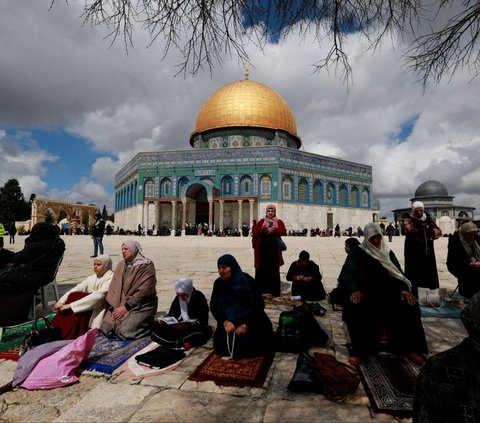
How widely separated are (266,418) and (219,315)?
1.04m

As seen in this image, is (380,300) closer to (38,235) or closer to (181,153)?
(38,235)

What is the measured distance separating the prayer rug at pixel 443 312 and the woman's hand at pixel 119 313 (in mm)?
3096

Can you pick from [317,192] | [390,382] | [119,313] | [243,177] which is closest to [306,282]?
[390,382]

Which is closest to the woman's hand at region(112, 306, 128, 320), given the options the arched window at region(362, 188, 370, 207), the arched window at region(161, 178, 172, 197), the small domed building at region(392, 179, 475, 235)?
the arched window at region(161, 178, 172, 197)

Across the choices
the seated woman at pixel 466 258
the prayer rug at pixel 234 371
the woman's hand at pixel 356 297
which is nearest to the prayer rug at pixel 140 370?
the prayer rug at pixel 234 371

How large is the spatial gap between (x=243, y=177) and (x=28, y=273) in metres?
24.3

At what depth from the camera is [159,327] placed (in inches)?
100

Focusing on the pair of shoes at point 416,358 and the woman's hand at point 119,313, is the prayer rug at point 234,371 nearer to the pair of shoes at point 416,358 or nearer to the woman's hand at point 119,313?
the woman's hand at point 119,313

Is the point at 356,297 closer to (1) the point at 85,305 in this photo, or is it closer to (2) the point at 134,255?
(2) the point at 134,255

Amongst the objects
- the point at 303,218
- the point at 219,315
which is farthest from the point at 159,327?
the point at 303,218

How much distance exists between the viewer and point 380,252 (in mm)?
2566

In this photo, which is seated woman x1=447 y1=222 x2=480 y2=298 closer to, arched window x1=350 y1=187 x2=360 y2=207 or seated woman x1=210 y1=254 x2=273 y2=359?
seated woman x1=210 y1=254 x2=273 y2=359

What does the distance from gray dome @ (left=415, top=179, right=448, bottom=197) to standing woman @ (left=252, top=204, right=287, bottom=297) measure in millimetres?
46414

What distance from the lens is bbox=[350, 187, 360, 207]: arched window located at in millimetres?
30403
